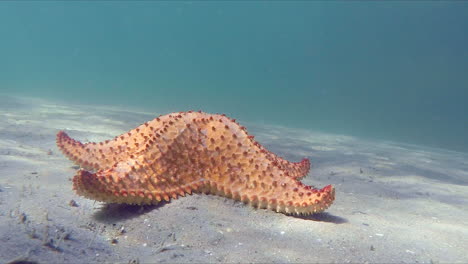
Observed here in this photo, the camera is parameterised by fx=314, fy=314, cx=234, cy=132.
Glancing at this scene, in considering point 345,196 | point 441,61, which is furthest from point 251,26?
point 345,196

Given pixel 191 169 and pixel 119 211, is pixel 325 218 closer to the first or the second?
pixel 191 169

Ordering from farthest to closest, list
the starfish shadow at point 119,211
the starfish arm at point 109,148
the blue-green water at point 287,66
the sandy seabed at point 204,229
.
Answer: the blue-green water at point 287,66, the starfish arm at point 109,148, the starfish shadow at point 119,211, the sandy seabed at point 204,229

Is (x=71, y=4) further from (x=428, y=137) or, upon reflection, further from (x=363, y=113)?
(x=428, y=137)

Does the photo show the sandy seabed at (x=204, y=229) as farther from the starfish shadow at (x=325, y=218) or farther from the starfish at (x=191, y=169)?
the starfish at (x=191, y=169)

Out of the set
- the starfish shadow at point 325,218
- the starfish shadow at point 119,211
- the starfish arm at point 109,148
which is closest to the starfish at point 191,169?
the starfish arm at point 109,148

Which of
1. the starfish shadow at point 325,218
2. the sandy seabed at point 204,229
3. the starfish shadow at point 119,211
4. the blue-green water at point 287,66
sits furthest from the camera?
the blue-green water at point 287,66

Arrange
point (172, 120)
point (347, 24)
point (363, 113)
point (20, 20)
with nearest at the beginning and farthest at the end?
point (172, 120), point (363, 113), point (347, 24), point (20, 20)

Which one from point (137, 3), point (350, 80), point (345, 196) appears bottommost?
point (345, 196)
